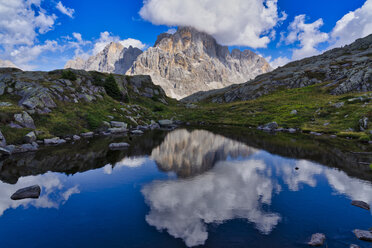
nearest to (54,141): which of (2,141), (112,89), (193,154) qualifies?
(2,141)

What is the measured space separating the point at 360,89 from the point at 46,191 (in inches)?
4923

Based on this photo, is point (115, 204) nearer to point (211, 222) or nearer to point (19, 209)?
point (19, 209)

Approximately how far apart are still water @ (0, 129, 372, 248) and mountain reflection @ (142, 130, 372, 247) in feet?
0.34

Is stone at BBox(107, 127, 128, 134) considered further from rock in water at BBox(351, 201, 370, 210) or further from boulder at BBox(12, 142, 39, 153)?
rock in water at BBox(351, 201, 370, 210)

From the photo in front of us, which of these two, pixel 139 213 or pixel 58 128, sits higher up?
pixel 58 128

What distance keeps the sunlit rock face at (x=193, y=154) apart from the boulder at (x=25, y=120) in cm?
2548

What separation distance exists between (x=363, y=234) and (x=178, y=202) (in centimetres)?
1390

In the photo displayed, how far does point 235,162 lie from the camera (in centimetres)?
3303

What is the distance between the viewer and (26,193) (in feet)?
63.9

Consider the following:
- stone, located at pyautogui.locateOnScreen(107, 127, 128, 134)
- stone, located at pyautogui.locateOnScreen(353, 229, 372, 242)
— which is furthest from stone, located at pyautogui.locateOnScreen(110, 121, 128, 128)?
stone, located at pyautogui.locateOnScreen(353, 229, 372, 242)

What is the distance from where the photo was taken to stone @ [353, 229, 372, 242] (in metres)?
12.9

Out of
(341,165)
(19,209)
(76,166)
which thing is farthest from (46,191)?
(341,165)

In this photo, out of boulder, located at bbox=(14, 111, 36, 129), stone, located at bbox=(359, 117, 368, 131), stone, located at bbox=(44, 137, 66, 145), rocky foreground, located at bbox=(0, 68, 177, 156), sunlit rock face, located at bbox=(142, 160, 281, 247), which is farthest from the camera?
stone, located at bbox=(359, 117, 368, 131)

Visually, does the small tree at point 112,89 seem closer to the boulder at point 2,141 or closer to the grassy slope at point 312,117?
the grassy slope at point 312,117
